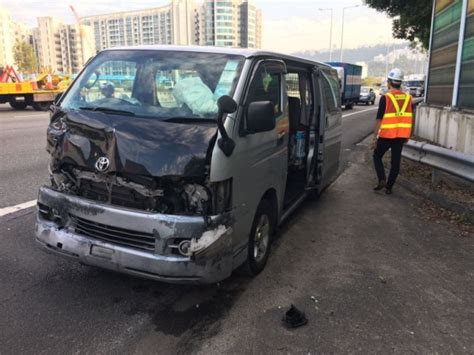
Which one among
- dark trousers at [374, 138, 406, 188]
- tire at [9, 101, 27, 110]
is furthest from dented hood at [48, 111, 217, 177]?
tire at [9, 101, 27, 110]

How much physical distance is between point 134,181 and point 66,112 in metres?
1.06

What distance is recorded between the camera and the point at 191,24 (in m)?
58.0

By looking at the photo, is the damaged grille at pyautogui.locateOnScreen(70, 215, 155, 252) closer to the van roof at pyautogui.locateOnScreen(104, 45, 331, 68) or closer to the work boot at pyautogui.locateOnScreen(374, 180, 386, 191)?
the van roof at pyautogui.locateOnScreen(104, 45, 331, 68)

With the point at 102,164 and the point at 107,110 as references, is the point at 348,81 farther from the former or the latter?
the point at 102,164

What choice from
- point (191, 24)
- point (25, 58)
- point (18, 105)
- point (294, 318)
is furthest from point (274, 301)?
point (25, 58)

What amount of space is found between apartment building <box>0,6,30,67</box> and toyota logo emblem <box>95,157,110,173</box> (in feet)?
363

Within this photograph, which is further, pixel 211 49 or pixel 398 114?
pixel 398 114

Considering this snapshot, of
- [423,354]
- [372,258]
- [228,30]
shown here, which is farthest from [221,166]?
[228,30]

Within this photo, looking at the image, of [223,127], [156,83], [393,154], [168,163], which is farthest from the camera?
[393,154]

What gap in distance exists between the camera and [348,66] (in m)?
32.9

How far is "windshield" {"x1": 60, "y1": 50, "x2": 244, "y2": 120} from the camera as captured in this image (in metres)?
3.72

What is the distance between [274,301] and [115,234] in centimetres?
139

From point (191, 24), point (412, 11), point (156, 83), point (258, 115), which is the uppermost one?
point (191, 24)

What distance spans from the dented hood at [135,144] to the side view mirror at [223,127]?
0.07 meters
